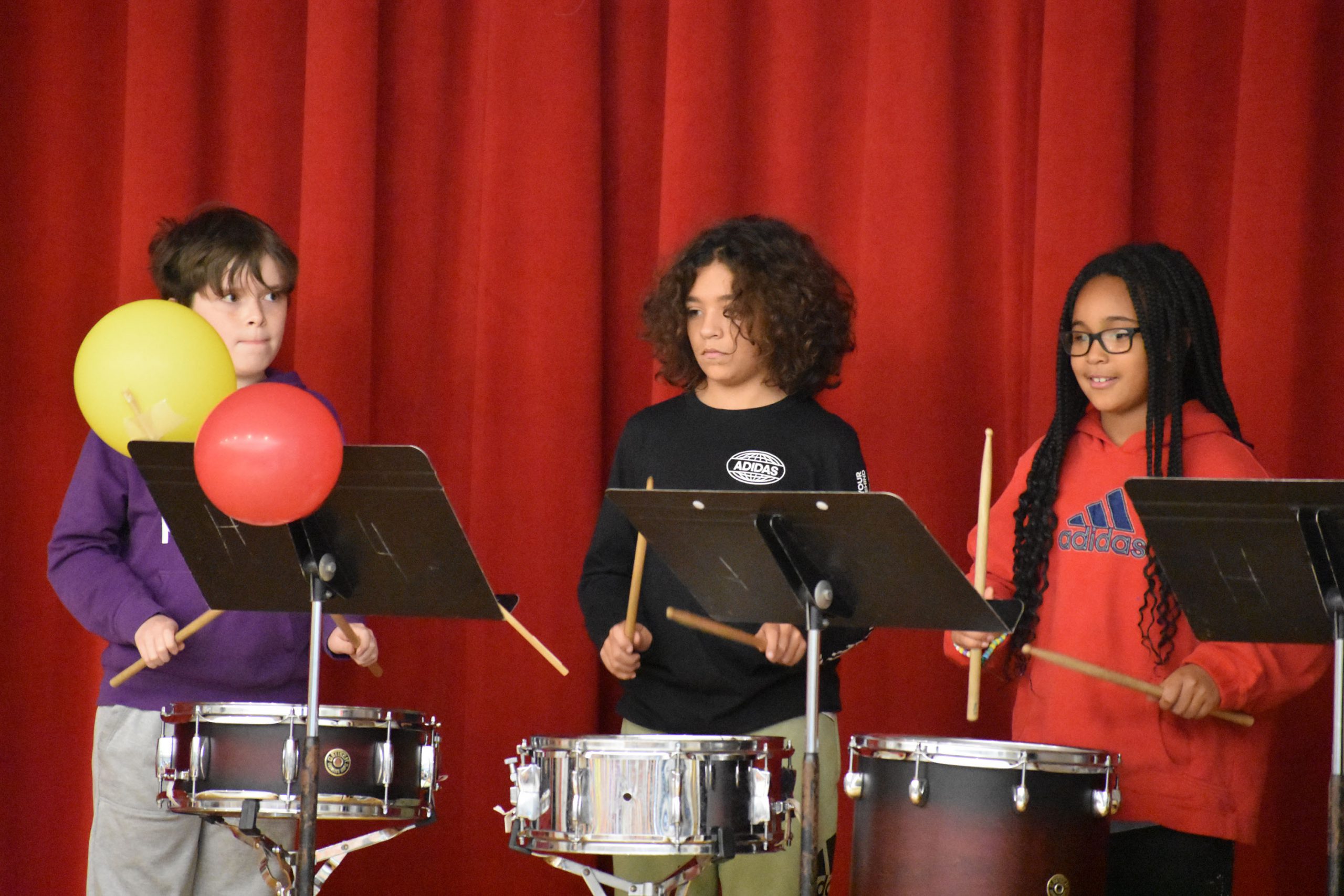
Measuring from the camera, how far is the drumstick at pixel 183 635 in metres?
2.19

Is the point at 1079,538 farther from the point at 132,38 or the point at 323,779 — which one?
the point at 132,38

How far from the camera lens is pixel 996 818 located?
1.91 metres

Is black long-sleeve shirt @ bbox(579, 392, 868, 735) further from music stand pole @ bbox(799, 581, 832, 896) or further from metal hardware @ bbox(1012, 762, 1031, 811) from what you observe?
metal hardware @ bbox(1012, 762, 1031, 811)

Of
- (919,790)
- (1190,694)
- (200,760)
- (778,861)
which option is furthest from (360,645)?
(1190,694)

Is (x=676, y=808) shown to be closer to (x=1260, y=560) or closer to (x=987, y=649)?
(x=987, y=649)

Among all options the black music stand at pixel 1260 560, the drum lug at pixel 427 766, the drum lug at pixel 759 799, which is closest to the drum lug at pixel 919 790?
the drum lug at pixel 759 799

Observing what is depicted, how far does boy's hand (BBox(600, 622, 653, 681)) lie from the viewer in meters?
2.29

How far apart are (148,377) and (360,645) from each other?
0.55 metres

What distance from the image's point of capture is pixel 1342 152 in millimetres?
2932

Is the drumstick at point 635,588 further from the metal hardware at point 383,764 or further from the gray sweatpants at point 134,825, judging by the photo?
the gray sweatpants at point 134,825

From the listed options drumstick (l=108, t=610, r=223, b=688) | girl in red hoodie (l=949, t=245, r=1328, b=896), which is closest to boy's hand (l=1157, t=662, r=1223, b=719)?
girl in red hoodie (l=949, t=245, r=1328, b=896)

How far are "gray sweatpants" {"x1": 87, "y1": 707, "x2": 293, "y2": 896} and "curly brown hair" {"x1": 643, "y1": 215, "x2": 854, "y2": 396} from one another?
1165mm

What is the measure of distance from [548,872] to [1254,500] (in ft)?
6.52

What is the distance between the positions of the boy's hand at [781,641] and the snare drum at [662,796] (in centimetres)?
18
